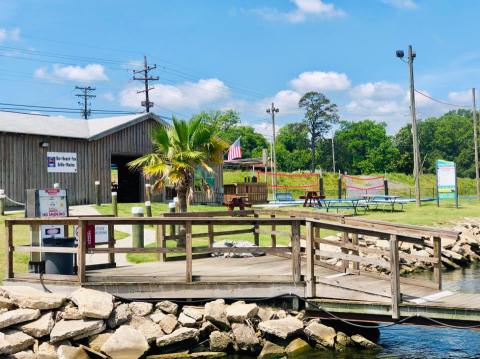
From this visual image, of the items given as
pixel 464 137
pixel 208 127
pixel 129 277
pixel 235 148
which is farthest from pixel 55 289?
pixel 464 137

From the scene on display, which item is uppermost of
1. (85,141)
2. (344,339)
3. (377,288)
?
(85,141)

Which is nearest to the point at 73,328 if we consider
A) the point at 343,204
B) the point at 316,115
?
the point at 343,204

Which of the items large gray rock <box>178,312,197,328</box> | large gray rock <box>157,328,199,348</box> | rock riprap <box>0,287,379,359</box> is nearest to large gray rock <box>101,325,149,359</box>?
rock riprap <box>0,287,379,359</box>

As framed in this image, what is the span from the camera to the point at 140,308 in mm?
9664

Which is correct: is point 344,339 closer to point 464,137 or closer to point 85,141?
point 85,141

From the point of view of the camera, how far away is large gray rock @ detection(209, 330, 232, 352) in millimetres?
9477

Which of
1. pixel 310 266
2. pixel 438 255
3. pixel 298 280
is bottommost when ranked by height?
pixel 298 280

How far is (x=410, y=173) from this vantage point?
8288 cm

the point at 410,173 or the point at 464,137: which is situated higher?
the point at 464,137

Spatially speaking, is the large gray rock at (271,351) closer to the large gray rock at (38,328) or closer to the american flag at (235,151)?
the large gray rock at (38,328)

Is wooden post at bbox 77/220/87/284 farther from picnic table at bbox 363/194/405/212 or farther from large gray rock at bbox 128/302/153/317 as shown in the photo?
picnic table at bbox 363/194/405/212

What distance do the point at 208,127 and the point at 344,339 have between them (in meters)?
9.04

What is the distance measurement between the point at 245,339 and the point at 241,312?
16.7 inches

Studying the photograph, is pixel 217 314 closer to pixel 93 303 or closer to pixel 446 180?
pixel 93 303
